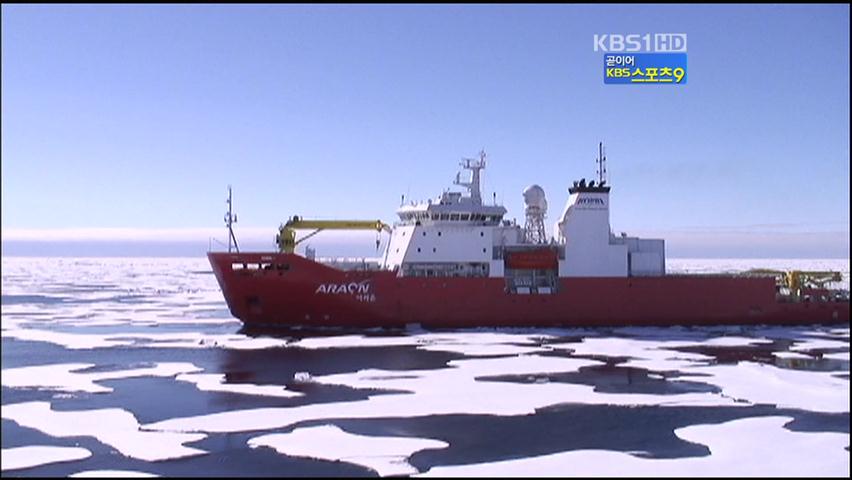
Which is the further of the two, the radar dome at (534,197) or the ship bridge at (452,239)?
the radar dome at (534,197)

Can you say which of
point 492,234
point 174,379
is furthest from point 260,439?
point 492,234

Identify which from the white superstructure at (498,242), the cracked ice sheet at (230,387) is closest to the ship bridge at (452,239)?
the white superstructure at (498,242)

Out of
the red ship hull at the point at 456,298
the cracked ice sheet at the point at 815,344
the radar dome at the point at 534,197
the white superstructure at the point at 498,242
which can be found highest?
the radar dome at the point at 534,197

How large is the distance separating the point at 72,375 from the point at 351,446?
7490mm

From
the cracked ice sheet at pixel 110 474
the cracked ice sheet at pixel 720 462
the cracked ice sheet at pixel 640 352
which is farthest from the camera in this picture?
the cracked ice sheet at pixel 640 352

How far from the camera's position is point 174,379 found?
13953mm

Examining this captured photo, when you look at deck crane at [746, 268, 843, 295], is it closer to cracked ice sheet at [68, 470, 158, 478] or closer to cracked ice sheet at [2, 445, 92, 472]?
cracked ice sheet at [68, 470, 158, 478]

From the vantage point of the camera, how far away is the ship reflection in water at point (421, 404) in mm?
8773

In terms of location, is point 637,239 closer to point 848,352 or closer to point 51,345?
point 848,352

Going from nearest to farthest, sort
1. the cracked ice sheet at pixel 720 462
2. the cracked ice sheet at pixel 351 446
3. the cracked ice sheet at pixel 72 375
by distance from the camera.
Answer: the cracked ice sheet at pixel 720 462, the cracked ice sheet at pixel 351 446, the cracked ice sheet at pixel 72 375

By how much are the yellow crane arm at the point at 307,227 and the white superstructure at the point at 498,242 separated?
261cm

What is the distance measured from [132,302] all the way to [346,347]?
60.4 feet

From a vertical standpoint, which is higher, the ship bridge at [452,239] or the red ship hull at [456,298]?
the ship bridge at [452,239]

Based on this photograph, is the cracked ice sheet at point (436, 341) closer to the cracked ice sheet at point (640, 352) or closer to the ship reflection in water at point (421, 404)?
the ship reflection in water at point (421, 404)
